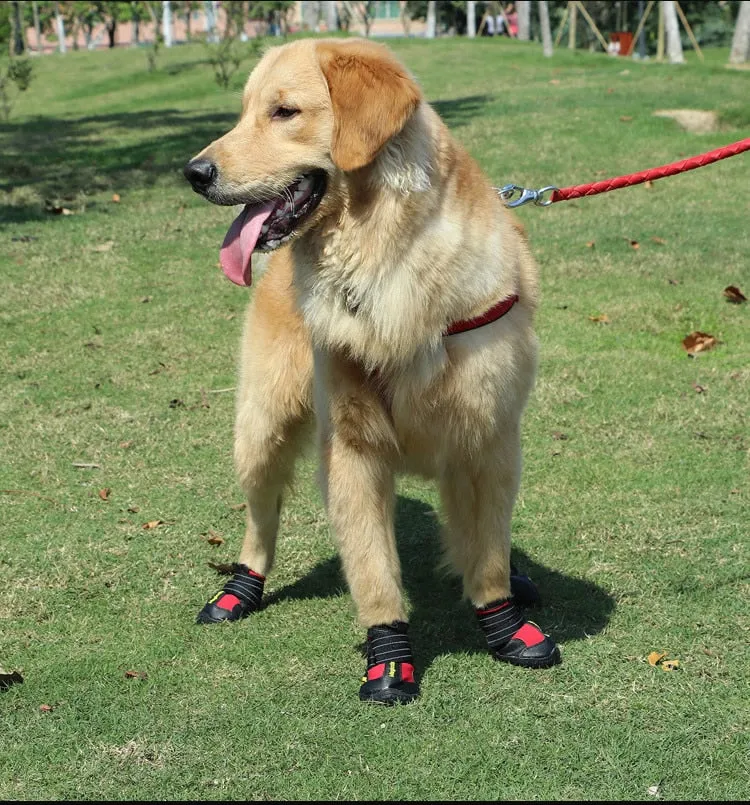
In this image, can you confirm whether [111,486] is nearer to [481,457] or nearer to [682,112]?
[481,457]

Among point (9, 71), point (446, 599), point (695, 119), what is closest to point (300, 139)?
point (446, 599)

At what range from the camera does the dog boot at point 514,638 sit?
3678 mm

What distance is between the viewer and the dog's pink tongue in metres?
3.20

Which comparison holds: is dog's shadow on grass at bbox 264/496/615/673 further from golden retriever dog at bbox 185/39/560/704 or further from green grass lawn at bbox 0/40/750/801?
golden retriever dog at bbox 185/39/560/704

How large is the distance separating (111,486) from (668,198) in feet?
25.5

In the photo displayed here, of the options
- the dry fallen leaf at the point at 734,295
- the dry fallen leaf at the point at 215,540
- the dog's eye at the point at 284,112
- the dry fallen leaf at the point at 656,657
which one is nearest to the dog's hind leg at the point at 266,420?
the dry fallen leaf at the point at 215,540

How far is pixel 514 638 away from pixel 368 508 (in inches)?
29.2

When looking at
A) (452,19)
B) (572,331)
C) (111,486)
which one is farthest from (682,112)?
(452,19)

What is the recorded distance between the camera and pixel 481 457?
356cm

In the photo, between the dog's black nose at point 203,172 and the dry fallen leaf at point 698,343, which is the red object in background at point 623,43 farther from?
the dog's black nose at point 203,172

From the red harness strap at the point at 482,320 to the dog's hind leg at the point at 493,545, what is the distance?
0.44 m

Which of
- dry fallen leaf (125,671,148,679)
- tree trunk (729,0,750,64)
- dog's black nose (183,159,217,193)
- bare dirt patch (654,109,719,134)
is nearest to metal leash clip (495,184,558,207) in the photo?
dog's black nose (183,159,217,193)

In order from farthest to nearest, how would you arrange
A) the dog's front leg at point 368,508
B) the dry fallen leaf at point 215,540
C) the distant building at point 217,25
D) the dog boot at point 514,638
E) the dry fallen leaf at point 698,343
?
1. the distant building at point 217,25
2. the dry fallen leaf at point 698,343
3. the dry fallen leaf at point 215,540
4. the dog boot at point 514,638
5. the dog's front leg at point 368,508

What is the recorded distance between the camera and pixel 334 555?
476 centimetres
